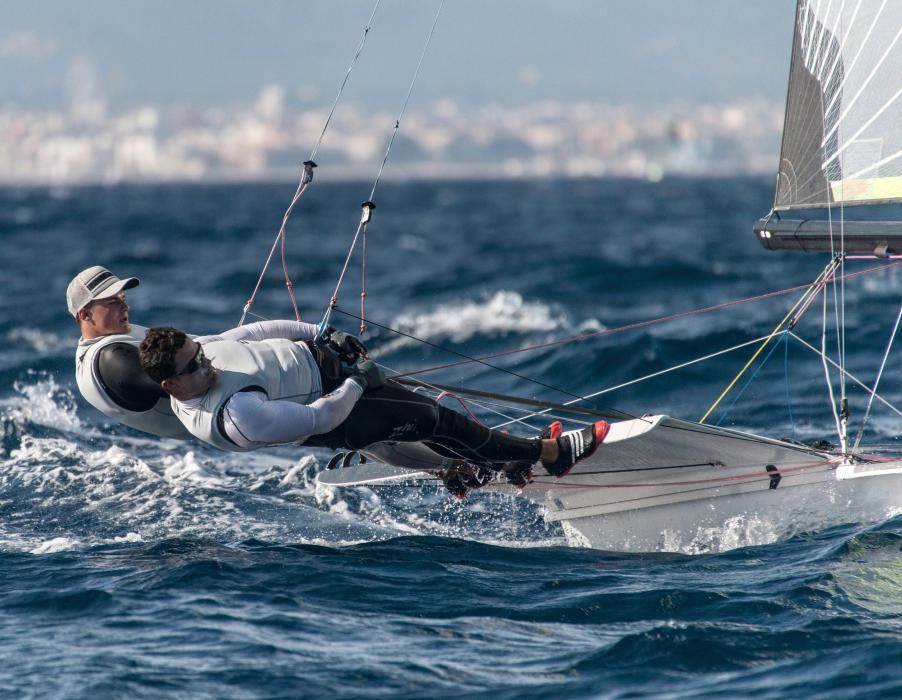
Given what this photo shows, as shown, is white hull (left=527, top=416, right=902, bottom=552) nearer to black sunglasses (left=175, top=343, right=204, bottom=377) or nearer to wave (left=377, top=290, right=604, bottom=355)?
black sunglasses (left=175, top=343, right=204, bottom=377)

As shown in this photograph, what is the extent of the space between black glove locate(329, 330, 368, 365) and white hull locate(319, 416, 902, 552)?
502mm

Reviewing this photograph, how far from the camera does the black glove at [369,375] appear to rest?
189 inches

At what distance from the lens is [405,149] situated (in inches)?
5802

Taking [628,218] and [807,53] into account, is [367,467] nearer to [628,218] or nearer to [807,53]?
[807,53]

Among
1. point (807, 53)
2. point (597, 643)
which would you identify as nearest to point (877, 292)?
point (807, 53)

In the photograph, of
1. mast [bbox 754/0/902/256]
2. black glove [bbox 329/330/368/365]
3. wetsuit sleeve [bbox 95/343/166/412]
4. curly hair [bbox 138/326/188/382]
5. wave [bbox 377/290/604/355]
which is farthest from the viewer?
wave [bbox 377/290/604/355]

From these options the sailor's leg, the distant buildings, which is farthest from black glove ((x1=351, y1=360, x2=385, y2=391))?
the distant buildings

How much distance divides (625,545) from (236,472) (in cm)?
228

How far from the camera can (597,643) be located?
4066 mm

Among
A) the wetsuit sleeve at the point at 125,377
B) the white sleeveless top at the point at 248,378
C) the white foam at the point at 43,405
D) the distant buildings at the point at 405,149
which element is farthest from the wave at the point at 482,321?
the distant buildings at the point at 405,149

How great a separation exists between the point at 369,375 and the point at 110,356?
925 mm

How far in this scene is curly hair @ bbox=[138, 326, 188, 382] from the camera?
13.7 feet

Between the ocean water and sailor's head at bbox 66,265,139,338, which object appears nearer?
the ocean water

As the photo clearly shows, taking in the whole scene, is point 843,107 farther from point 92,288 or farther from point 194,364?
point 92,288
